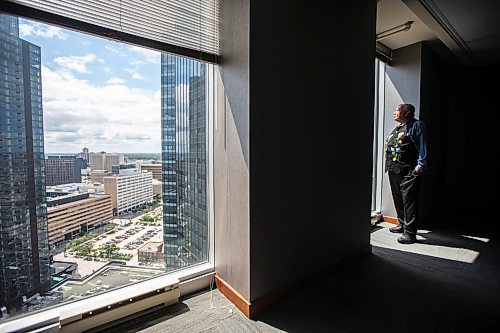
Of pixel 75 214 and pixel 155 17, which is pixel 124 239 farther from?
pixel 155 17

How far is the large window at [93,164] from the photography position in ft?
4.80

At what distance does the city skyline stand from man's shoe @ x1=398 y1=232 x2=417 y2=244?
306 cm

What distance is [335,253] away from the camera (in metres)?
2.53

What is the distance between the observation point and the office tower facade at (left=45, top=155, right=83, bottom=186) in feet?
5.17

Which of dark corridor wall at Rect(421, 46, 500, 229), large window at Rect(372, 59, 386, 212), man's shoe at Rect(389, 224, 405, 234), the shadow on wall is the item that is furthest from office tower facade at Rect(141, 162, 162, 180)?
dark corridor wall at Rect(421, 46, 500, 229)

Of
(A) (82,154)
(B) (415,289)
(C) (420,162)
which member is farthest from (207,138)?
(C) (420,162)

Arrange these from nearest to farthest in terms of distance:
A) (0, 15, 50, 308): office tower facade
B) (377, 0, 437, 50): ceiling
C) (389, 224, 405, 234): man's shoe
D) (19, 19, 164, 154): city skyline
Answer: (0, 15, 50, 308): office tower facade, (19, 19, 164, 154): city skyline, (377, 0, 437, 50): ceiling, (389, 224, 405, 234): man's shoe

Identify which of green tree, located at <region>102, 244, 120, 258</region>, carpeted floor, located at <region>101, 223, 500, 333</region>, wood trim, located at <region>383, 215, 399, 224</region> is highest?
green tree, located at <region>102, 244, 120, 258</region>

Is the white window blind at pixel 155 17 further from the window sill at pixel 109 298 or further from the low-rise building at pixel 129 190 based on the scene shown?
the window sill at pixel 109 298

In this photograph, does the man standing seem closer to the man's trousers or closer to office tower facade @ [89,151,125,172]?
the man's trousers

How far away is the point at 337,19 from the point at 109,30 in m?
1.88

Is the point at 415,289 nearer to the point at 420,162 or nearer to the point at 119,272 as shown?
the point at 420,162

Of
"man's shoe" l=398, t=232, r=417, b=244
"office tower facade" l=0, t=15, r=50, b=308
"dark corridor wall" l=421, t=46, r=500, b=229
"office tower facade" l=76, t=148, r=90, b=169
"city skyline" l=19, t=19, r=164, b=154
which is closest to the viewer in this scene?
"office tower facade" l=0, t=15, r=50, b=308

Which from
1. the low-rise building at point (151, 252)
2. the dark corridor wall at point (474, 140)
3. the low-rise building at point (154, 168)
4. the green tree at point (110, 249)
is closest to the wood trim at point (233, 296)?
the low-rise building at point (151, 252)
